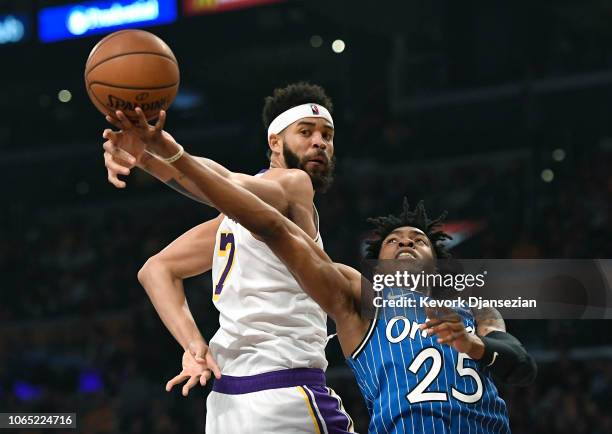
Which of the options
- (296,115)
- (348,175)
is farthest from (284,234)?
(348,175)

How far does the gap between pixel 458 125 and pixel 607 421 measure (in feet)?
18.8

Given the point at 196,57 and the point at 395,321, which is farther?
the point at 196,57

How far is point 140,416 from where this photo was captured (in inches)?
Answer: 418

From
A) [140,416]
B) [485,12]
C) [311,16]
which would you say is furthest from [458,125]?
[140,416]

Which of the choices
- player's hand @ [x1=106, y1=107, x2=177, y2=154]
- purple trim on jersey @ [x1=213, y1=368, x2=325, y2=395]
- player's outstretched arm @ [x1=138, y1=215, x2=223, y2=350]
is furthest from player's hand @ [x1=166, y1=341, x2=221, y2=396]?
player's hand @ [x1=106, y1=107, x2=177, y2=154]

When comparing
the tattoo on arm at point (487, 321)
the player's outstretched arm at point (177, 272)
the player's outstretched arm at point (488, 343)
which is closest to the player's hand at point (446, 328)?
the player's outstretched arm at point (488, 343)

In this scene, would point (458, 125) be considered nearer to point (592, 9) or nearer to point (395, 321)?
point (592, 9)

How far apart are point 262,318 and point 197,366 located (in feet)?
1.03

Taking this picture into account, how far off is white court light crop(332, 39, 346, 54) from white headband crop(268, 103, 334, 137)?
9367mm

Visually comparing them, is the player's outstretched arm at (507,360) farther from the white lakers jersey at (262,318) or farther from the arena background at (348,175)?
the arena background at (348,175)

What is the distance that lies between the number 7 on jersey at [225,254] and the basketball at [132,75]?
2.74 ft

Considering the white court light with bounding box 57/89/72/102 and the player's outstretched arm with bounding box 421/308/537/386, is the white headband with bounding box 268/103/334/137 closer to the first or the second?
the player's outstretched arm with bounding box 421/308/537/386

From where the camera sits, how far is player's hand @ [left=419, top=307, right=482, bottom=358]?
3.50 metres

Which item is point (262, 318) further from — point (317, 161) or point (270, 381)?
point (317, 161)
